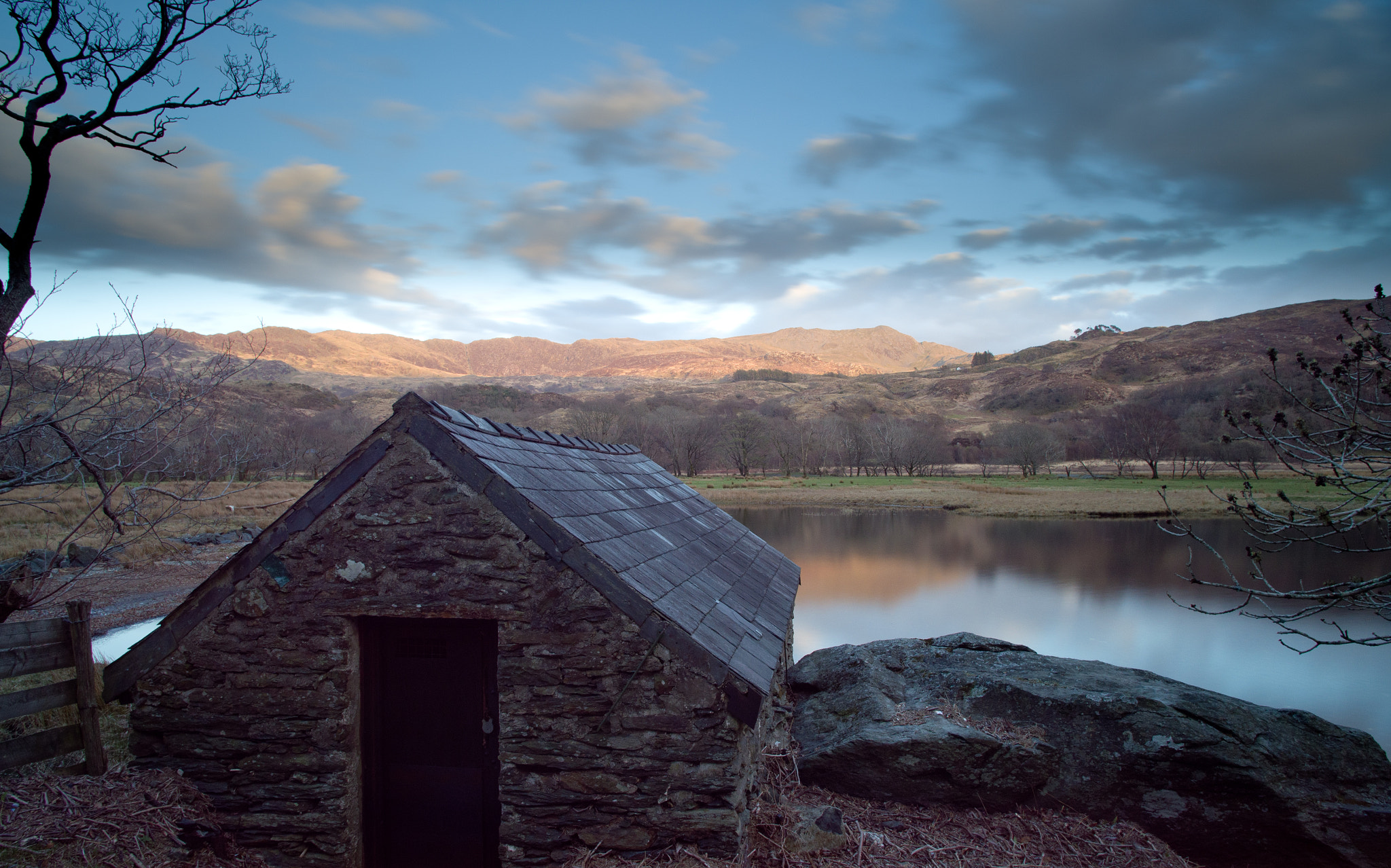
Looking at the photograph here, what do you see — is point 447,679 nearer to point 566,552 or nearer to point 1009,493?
point 566,552

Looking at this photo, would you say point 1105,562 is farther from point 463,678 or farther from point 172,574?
point 172,574

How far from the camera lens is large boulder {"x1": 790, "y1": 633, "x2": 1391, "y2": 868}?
538 cm

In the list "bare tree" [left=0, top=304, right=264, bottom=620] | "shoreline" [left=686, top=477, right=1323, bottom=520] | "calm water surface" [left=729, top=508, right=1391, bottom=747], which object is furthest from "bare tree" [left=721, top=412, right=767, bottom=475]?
"bare tree" [left=0, top=304, right=264, bottom=620]

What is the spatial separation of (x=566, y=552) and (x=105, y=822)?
9.90ft

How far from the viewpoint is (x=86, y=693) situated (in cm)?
467

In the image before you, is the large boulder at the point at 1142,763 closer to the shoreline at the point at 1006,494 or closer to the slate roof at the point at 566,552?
the slate roof at the point at 566,552

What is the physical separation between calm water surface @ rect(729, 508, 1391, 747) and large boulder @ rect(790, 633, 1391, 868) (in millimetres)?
8365

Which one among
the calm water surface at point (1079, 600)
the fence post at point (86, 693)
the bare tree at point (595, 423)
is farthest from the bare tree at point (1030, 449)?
the fence post at point (86, 693)

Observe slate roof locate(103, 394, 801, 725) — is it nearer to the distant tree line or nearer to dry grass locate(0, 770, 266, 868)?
dry grass locate(0, 770, 266, 868)

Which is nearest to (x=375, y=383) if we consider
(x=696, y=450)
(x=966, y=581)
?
(x=696, y=450)

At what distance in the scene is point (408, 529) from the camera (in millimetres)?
4414

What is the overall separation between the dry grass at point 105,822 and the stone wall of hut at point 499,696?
0.44 ft

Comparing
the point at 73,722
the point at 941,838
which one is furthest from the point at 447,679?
the point at 941,838

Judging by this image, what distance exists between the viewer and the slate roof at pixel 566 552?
411cm
